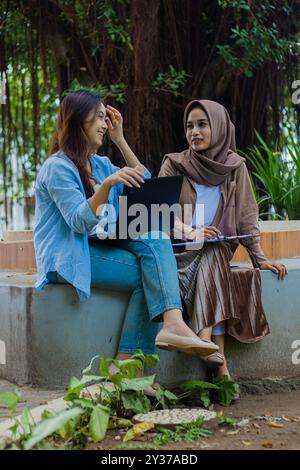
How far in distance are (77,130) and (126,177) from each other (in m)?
0.44

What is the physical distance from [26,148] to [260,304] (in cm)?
473

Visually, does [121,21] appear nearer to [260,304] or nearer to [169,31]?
[169,31]

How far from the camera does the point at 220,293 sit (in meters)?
3.29

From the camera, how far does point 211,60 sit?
637 centimetres

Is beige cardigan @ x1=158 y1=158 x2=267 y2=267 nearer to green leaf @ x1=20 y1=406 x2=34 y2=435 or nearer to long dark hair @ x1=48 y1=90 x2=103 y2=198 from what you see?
long dark hair @ x1=48 y1=90 x2=103 y2=198

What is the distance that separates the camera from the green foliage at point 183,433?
2557 mm

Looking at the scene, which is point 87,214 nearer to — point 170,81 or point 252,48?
point 170,81

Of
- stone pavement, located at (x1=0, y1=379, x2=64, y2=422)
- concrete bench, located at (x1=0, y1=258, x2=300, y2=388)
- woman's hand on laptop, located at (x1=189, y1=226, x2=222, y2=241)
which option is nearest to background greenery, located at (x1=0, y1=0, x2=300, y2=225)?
woman's hand on laptop, located at (x1=189, y1=226, x2=222, y2=241)

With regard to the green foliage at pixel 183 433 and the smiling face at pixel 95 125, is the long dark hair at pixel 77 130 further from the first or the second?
the green foliage at pixel 183 433

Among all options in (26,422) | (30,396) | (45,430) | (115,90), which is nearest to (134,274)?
(30,396)

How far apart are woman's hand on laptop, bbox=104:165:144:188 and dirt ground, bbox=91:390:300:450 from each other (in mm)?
921

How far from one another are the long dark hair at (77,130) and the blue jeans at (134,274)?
274 mm

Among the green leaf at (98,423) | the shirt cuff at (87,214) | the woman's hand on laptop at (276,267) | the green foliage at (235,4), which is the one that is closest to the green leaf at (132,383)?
the green leaf at (98,423)

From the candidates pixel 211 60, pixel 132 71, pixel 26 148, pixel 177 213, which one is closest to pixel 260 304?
pixel 177 213
